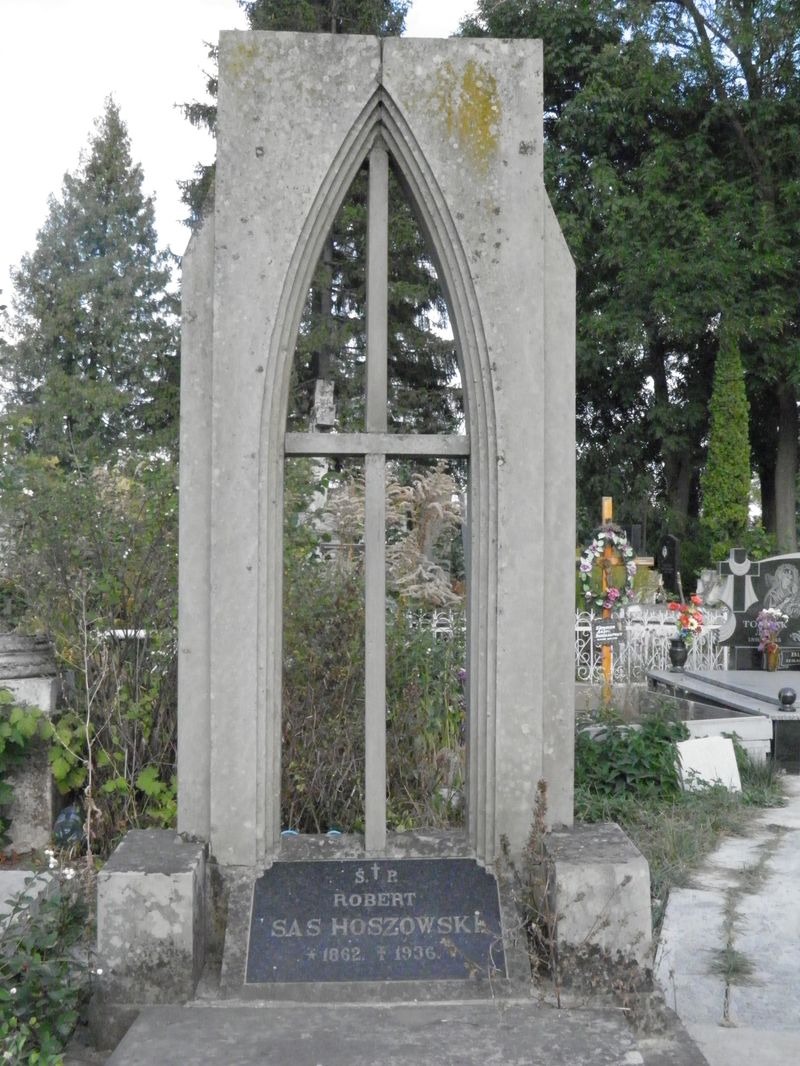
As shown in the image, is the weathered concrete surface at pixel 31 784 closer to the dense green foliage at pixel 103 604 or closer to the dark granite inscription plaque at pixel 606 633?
the dense green foliage at pixel 103 604

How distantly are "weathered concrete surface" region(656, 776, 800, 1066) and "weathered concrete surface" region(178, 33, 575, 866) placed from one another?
80 cm

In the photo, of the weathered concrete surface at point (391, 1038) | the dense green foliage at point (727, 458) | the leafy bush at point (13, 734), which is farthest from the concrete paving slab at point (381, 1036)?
the dense green foliage at point (727, 458)

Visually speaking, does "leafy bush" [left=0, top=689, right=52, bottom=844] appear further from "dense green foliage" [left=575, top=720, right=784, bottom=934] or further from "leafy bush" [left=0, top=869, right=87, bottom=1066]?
"dense green foliage" [left=575, top=720, right=784, bottom=934]

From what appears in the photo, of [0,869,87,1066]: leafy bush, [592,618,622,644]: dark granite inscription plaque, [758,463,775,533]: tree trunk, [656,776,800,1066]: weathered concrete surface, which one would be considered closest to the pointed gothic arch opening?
[0,869,87,1066]: leafy bush

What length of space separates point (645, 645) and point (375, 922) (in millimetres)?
10407

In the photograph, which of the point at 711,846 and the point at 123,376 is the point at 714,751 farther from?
the point at 123,376

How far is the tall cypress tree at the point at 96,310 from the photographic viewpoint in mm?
27281

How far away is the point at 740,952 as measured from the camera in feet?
13.0

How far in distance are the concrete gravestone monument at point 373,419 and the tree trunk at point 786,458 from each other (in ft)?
61.8

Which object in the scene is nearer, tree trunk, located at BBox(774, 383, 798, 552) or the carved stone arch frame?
the carved stone arch frame

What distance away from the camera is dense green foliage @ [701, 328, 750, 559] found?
20.2 meters

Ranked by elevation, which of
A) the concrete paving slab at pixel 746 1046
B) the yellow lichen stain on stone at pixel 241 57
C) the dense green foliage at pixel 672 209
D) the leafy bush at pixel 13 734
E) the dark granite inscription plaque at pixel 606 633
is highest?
the dense green foliage at pixel 672 209

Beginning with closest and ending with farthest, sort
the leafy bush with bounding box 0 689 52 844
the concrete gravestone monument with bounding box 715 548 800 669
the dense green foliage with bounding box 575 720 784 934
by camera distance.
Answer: the leafy bush with bounding box 0 689 52 844
the dense green foliage with bounding box 575 720 784 934
the concrete gravestone monument with bounding box 715 548 800 669

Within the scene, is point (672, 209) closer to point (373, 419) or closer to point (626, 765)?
point (626, 765)
